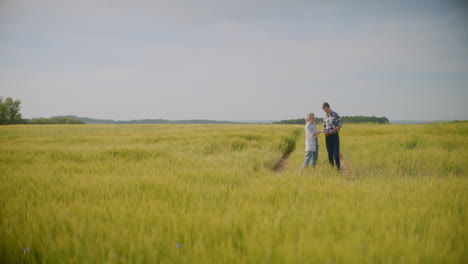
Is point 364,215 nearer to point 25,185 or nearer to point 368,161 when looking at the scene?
point 25,185

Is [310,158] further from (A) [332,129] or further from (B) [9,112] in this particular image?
(B) [9,112]

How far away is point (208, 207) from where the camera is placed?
3.14m

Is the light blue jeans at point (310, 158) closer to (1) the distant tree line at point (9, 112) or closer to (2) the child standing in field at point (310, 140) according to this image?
(2) the child standing in field at point (310, 140)

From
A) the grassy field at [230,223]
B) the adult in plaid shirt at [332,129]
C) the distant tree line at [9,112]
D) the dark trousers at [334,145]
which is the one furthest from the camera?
the distant tree line at [9,112]

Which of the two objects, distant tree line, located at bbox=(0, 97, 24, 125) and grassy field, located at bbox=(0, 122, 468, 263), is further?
distant tree line, located at bbox=(0, 97, 24, 125)

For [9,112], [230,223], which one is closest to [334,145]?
[230,223]

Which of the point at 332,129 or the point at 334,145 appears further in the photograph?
the point at 334,145

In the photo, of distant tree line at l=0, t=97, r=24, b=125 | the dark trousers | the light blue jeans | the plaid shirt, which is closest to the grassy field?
the light blue jeans

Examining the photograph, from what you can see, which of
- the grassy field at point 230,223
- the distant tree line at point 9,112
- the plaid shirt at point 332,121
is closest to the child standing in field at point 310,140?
the plaid shirt at point 332,121

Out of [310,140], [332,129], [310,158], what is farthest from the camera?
[310,158]

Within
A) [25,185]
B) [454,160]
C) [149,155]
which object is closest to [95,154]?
[149,155]

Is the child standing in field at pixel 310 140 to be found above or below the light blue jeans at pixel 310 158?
above

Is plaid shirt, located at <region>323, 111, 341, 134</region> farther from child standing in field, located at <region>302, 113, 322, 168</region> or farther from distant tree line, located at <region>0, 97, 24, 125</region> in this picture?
distant tree line, located at <region>0, 97, 24, 125</region>

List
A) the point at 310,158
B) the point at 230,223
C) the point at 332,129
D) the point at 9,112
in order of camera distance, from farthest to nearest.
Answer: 1. the point at 9,112
2. the point at 310,158
3. the point at 332,129
4. the point at 230,223
